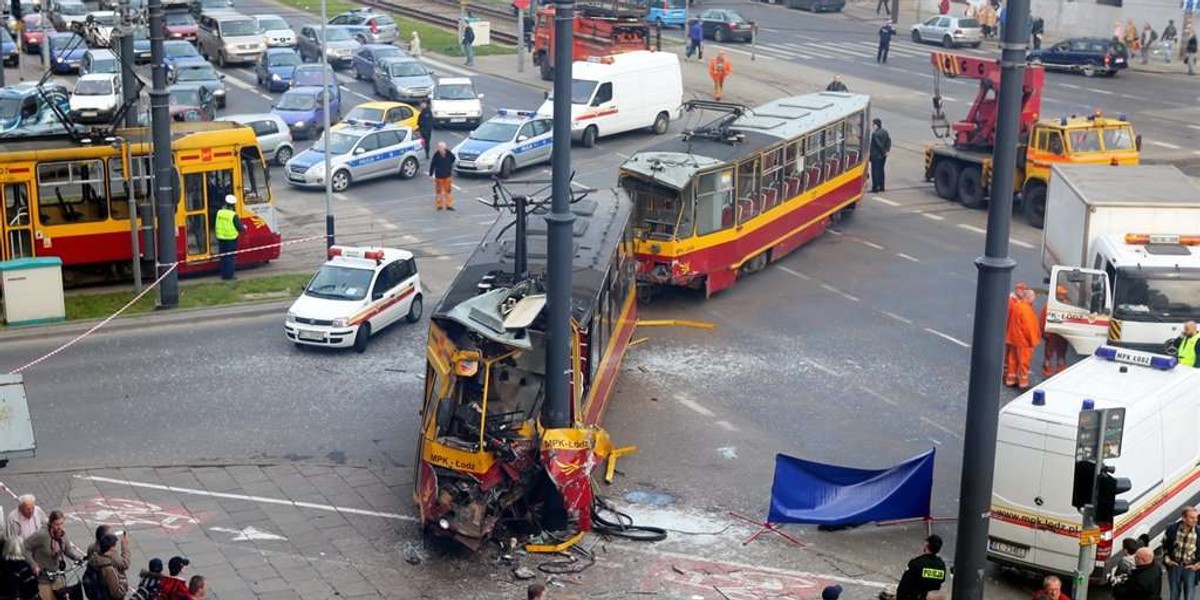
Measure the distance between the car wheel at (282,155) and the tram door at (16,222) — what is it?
12627 mm

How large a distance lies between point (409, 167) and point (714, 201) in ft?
41.7

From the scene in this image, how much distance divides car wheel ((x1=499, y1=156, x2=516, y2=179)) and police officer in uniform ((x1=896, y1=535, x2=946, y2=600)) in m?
24.5

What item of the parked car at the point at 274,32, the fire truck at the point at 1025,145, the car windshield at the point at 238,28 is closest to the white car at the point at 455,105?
the parked car at the point at 274,32

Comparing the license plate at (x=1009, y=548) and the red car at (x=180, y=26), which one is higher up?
the red car at (x=180, y=26)

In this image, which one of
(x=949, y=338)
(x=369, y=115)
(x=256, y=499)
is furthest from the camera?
(x=369, y=115)

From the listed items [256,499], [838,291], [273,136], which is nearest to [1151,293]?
[838,291]

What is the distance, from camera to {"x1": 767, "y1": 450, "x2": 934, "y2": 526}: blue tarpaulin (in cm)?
1925

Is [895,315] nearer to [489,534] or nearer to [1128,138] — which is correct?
[1128,138]

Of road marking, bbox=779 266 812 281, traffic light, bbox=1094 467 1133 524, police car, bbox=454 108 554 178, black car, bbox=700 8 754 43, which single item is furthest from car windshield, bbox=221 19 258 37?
traffic light, bbox=1094 467 1133 524

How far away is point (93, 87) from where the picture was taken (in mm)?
Result: 45812

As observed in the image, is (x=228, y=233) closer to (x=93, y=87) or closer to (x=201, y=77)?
(x=93, y=87)

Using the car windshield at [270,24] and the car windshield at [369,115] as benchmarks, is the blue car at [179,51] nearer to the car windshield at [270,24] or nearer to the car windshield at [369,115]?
the car windshield at [270,24]

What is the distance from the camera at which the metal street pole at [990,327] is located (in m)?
13.1

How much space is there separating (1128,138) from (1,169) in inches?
871
